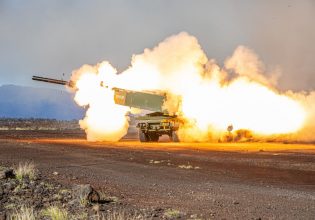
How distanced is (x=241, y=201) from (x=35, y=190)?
5.75 m

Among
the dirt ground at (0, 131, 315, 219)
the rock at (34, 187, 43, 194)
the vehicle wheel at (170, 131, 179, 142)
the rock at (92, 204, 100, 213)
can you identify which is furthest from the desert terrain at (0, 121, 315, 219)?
the vehicle wheel at (170, 131, 179, 142)

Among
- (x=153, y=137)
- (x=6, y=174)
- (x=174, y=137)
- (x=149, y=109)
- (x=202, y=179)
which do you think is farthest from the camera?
(x=153, y=137)

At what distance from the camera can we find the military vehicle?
125ft

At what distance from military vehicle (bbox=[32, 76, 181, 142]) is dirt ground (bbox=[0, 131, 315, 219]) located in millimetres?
10659

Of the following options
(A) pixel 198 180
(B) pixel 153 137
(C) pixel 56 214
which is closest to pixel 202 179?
(A) pixel 198 180

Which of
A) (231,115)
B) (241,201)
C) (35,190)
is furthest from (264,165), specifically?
(231,115)

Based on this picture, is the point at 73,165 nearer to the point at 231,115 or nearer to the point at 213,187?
the point at 213,187

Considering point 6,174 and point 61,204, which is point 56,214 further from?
point 6,174

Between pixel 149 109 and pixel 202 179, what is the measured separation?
21.3 meters

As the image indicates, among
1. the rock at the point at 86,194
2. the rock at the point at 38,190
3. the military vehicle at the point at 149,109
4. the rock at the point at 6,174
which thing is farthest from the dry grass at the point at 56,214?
the military vehicle at the point at 149,109

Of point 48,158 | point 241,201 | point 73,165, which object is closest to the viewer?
point 241,201

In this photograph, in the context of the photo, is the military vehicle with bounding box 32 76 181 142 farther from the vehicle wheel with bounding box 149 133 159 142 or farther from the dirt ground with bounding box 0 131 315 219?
the dirt ground with bounding box 0 131 315 219

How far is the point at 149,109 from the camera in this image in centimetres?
3812

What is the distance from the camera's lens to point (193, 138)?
3991cm
